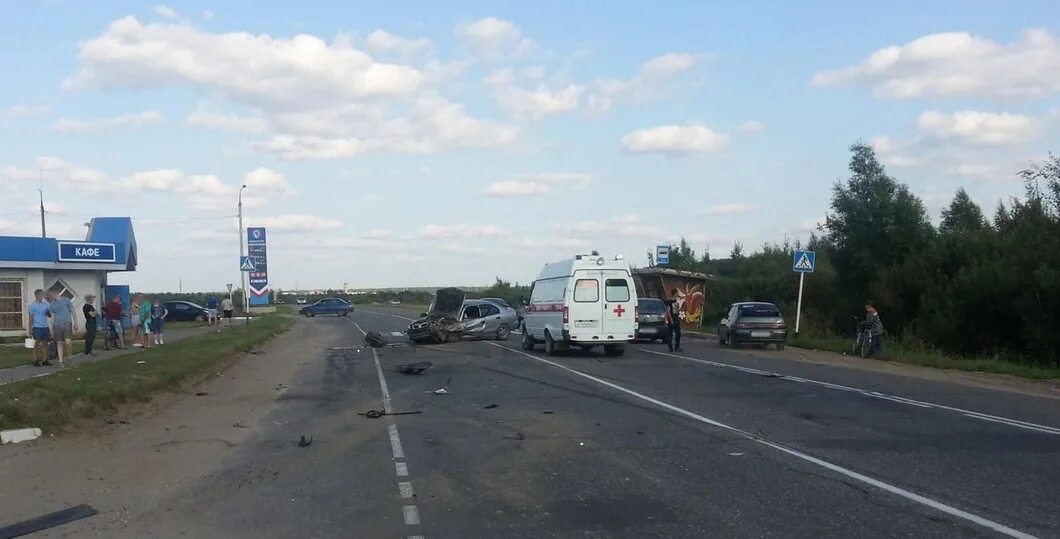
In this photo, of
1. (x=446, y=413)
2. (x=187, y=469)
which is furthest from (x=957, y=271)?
(x=187, y=469)

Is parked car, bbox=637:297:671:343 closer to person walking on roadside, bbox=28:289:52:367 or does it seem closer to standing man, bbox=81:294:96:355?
standing man, bbox=81:294:96:355

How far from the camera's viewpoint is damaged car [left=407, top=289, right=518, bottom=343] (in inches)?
1351

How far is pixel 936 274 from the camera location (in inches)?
1163

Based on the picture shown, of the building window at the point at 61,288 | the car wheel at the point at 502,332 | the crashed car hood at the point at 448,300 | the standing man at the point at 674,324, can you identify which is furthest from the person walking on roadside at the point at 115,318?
the standing man at the point at 674,324

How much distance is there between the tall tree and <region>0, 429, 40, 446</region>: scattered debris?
28918mm

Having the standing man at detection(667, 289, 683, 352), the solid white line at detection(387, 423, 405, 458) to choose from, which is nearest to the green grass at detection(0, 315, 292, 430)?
the solid white line at detection(387, 423, 405, 458)

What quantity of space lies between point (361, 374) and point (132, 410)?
7.80m

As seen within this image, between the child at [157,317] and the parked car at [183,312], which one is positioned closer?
the child at [157,317]

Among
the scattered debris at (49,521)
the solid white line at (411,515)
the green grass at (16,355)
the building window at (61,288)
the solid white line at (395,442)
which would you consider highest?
the building window at (61,288)

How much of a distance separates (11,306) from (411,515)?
3267 cm

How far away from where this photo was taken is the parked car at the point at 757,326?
95.1ft

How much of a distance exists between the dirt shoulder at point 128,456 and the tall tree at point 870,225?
2474 centimetres

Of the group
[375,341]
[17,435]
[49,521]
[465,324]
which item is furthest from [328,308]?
[49,521]

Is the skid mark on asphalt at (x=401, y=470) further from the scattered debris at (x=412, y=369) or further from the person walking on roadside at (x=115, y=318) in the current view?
the person walking on roadside at (x=115, y=318)
